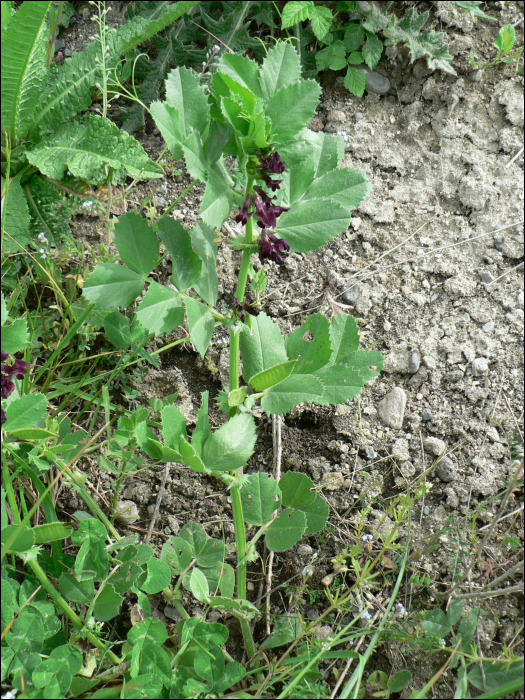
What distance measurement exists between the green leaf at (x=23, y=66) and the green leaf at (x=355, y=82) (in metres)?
1.33

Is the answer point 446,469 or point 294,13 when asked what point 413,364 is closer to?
point 446,469

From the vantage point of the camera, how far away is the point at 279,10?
107 inches

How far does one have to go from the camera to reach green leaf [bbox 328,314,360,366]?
1.80 m

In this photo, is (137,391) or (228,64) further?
(137,391)

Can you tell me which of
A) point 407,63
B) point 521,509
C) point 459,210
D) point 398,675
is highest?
point 407,63

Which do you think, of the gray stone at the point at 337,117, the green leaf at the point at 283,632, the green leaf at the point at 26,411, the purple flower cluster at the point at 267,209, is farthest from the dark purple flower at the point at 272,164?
the gray stone at the point at 337,117

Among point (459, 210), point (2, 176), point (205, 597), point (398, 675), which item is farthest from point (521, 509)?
point (2, 176)

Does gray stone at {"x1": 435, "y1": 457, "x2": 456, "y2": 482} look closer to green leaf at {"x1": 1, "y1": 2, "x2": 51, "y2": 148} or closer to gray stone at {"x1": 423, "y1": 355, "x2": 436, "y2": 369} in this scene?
gray stone at {"x1": 423, "y1": 355, "x2": 436, "y2": 369}

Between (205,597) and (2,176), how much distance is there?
6.35 feet

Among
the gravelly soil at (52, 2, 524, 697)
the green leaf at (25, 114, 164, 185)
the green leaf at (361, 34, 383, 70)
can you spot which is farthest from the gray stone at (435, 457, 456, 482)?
the green leaf at (361, 34, 383, 70)

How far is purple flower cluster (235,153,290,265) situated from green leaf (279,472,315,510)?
686 millimetres

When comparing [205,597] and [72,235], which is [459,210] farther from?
[205,597]

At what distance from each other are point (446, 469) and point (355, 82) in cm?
181

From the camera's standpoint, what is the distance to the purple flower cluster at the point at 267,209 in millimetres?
1375
